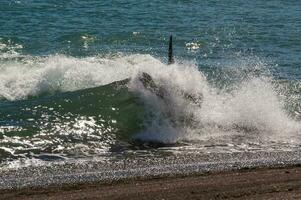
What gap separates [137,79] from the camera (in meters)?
15.0

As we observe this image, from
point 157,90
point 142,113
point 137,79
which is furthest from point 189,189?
point 137,79

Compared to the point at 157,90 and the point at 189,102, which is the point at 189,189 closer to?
the point at 189,102

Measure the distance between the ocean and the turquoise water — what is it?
0.10ft

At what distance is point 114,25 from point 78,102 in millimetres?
11517

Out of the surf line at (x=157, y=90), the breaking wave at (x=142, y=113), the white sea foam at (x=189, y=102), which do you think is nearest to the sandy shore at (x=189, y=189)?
the breaking wave at (x=142, y=113)

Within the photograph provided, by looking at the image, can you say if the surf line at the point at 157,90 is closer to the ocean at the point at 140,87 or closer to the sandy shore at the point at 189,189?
the ocean at the point at 140,87

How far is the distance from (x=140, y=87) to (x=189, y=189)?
19.0 ft

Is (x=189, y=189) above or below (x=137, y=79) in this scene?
below

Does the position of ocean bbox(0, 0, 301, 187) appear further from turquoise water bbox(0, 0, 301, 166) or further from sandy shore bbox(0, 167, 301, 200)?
sandy shore bbox(0, 167, 301, 200)

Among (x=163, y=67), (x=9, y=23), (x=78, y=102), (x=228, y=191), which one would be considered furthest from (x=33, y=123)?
(x=9, y=23)

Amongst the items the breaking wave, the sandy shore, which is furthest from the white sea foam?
the sandy shore

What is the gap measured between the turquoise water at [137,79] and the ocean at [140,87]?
0.03 m

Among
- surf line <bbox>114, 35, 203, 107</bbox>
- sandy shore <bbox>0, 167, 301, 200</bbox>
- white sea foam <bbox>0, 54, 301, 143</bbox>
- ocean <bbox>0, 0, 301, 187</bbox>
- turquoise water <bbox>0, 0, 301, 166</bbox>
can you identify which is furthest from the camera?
surf line <bbox>114, 35, 203, 107</bbox>

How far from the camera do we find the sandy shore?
29.3 ft
